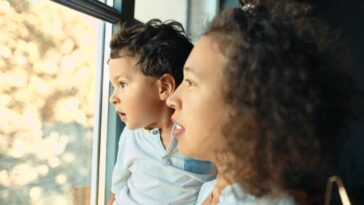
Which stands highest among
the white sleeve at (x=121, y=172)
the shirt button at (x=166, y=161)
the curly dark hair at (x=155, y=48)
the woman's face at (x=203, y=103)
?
the curly dark hair at (x=155, y=48)

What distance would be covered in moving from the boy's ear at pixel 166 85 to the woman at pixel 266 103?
0.71 feet

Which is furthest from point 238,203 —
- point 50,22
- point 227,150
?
point 50,22

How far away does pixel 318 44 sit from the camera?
0.71 meters

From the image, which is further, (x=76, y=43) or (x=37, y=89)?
(x=76, y=43)

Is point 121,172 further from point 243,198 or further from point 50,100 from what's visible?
point 243,198

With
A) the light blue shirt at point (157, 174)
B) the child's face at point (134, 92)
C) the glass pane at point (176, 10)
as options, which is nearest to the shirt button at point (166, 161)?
the light blue shirt at point (157, 174)

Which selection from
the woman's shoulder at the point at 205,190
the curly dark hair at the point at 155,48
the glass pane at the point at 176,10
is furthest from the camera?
the glass pane at the point at 176,10

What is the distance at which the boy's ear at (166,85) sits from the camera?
101cm

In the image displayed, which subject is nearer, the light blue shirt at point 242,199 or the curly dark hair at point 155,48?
the light blue shirt at point 242,199

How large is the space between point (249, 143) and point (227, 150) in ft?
0.20

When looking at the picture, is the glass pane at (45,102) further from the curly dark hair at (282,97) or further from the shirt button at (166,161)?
the curly dark hair at (282,97)

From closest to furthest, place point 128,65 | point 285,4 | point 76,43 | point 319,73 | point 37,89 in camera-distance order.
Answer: point 319,73 → point 285,4 → point 128,65 → point 37,89 → point 76,43

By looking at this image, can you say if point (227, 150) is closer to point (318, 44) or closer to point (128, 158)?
point (318, 44)

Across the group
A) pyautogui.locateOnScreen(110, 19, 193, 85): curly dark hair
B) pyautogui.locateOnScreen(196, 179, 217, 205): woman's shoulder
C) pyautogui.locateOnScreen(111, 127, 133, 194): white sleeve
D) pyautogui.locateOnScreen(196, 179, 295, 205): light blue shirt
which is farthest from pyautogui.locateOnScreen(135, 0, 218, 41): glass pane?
pyautogui.locateOnScreen(196, 179, 295, 205): light blue shirt
